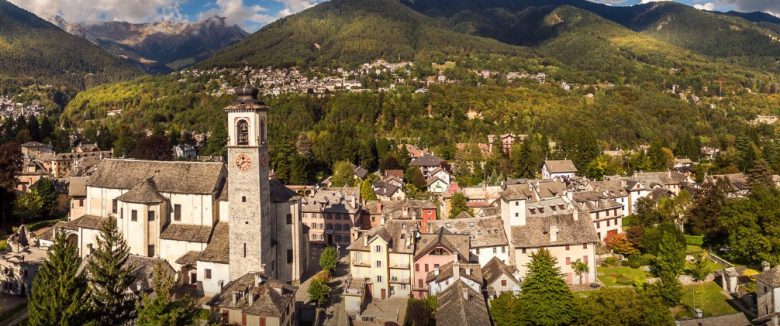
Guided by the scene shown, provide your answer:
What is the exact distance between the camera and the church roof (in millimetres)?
47362

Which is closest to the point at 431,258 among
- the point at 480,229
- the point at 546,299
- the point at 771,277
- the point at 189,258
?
the point at 480,229

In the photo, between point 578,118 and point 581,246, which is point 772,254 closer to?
point 581,246

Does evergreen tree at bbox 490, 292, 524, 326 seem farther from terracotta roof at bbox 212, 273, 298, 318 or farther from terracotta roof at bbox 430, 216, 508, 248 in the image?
terracotta roof at bbox 212, 273, 298, 318

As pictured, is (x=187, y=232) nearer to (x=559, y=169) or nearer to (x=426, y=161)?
(x=426, y=161)

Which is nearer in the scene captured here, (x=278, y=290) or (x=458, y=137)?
(x=278, y=290)

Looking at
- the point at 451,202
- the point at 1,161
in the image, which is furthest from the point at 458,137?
the point at 1,161

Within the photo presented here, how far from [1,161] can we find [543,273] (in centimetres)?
7288

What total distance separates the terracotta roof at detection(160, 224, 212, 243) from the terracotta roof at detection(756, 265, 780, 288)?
42763 millimetres

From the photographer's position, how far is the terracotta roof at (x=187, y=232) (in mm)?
47094

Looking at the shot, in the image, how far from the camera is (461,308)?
38.2 meters

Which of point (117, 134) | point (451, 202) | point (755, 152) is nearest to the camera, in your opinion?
point (451, 202)

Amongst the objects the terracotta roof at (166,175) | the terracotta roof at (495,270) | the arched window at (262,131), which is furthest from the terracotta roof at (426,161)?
the arched window at (262,131)

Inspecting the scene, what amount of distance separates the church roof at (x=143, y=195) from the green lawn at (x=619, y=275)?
39932mm

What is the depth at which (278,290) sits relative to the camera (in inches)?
1533
